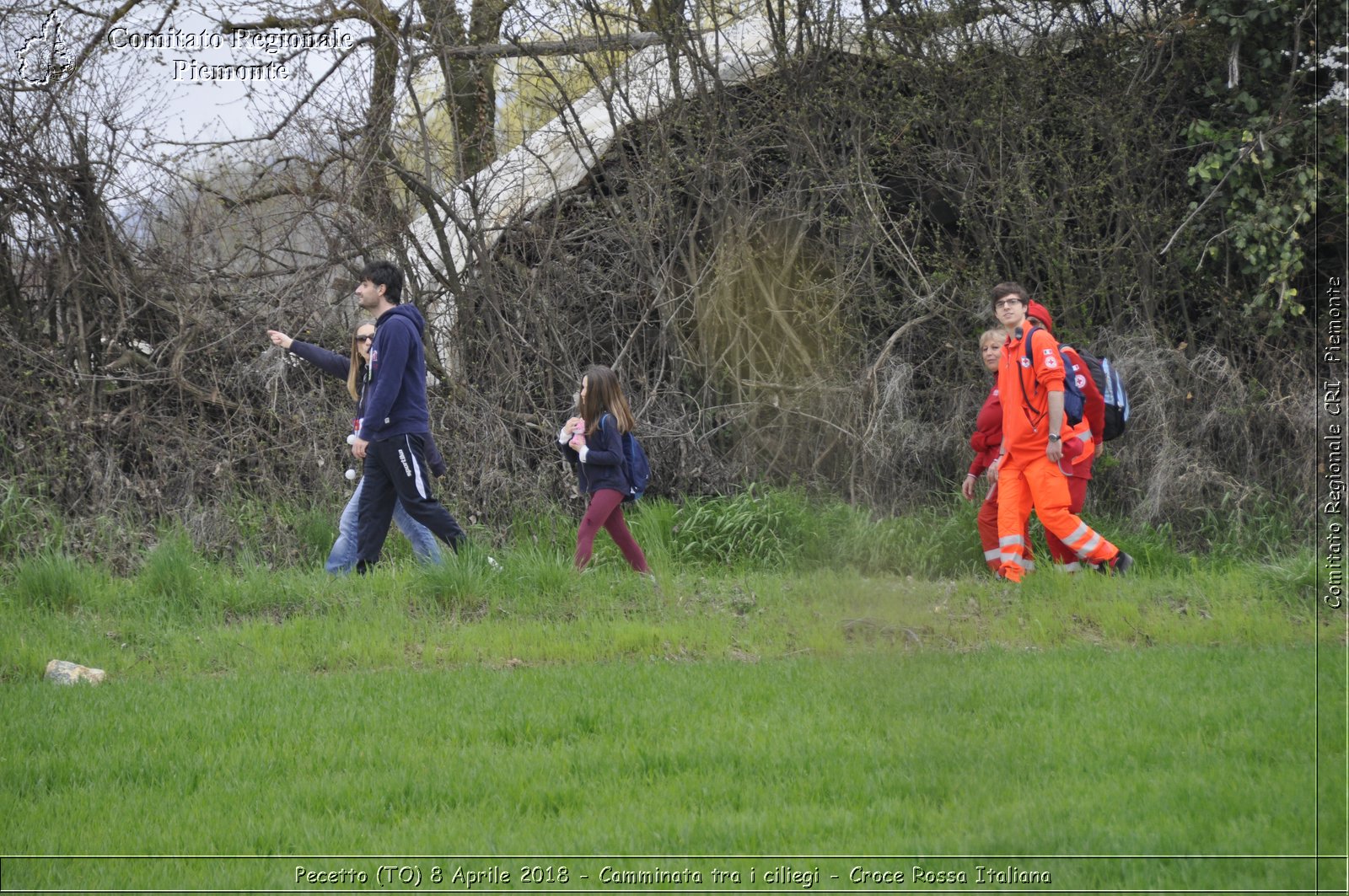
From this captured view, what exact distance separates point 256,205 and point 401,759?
25.4 feet

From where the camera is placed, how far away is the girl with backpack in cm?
859

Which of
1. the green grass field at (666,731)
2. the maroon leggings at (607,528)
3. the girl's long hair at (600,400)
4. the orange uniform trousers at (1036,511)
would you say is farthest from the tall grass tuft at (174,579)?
the orange uniform trousers at (1036,511)

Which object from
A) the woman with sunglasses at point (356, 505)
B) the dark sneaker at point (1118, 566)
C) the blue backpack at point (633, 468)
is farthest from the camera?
the blue backpack at point (633, 468)

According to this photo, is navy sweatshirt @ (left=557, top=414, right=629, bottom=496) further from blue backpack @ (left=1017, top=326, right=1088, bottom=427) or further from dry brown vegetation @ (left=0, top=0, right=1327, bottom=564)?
blue backpack @ (left=1017, top=326, right=1088, bottom=427)

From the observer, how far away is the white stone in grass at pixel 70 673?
6752 mm

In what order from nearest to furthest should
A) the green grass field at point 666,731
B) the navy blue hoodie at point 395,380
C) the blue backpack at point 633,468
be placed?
the green grass field at point 666,731, the navy blue hoodie at point 395,380, the blue backpack at point 633,468

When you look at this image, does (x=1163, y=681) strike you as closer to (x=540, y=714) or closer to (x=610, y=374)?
(x=540, y=714)

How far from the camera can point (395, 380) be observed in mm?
8156

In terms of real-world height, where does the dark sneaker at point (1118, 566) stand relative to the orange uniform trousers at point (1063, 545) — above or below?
below

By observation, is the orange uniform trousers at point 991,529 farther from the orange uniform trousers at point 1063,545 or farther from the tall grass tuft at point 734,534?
the tall grass tuft at point 734,534

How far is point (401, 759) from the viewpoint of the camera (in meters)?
5.14

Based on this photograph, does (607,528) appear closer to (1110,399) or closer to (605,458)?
(605,458)

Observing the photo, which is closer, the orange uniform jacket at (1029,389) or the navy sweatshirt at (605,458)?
the orange uniform jacket at (1029,389)

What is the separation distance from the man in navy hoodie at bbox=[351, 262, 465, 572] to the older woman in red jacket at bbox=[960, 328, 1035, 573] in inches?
153
